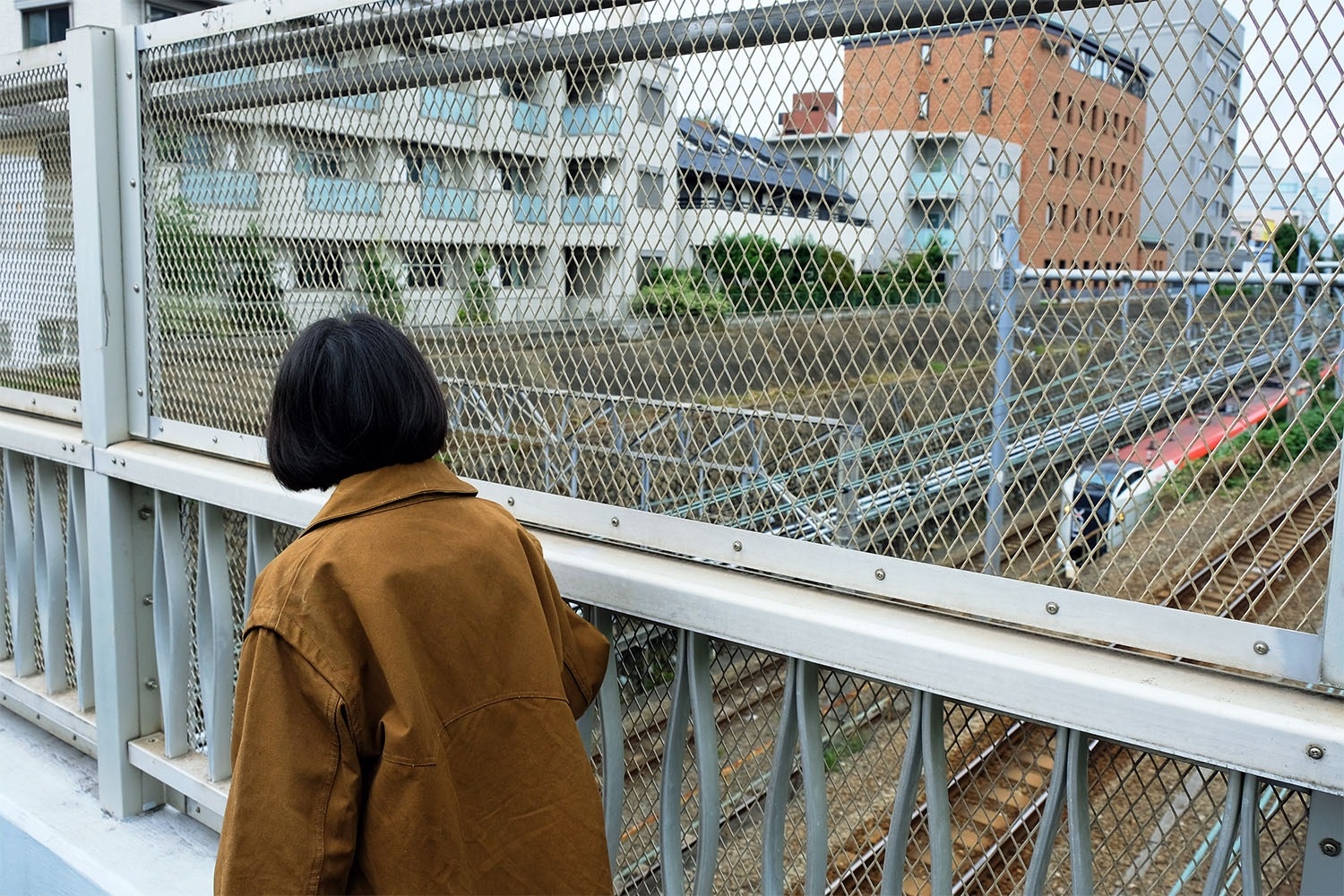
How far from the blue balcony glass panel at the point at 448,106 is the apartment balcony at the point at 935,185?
0.95m

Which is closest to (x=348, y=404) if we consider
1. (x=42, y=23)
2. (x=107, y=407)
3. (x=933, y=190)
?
(x=933, y=190)

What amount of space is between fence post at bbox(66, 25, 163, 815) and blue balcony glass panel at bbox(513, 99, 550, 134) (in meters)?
1.55

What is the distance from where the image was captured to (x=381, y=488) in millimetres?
1664

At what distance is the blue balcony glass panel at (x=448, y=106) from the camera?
2.14 metres

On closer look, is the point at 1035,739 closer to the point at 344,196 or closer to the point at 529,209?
the point at 529,209

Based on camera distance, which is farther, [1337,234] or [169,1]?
[169,1]

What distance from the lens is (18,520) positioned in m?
3.63

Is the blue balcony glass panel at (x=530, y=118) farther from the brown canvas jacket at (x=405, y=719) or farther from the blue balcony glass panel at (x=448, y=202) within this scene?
the brown canvas jacket at (x=405, y=719)

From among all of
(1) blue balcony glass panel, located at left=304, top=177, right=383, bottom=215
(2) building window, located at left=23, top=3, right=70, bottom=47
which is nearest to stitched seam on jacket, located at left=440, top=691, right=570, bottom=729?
(1) blue balcony glass panel, located at left=304, top=177, right=383, bottom=215

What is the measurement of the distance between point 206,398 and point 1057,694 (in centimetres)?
232

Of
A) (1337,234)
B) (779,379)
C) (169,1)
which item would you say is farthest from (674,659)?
(169,1)

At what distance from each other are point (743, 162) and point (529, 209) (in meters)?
0.50

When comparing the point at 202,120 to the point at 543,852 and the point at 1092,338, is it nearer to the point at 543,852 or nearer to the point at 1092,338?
the point at 543,852

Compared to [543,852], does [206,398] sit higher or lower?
higher
